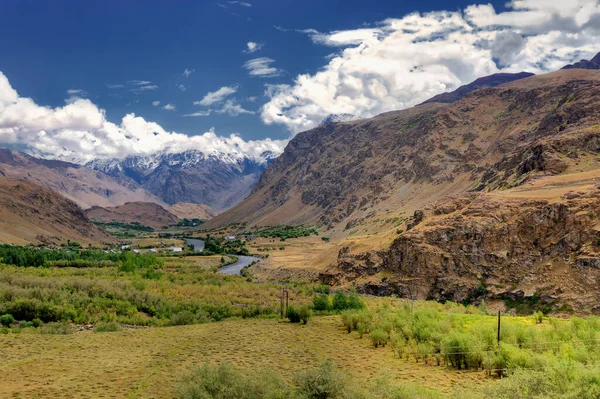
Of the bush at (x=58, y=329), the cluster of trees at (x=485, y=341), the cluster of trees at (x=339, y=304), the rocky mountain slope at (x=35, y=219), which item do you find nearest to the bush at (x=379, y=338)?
the cluster of trees at (x=485, y=341)

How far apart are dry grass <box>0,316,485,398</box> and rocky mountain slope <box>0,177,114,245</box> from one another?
113 meters

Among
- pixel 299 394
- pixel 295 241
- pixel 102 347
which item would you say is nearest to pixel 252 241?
pixel 295 241

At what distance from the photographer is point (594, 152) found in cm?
7756

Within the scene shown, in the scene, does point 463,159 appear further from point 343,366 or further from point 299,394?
point 299,394

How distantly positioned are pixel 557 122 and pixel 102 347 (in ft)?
391

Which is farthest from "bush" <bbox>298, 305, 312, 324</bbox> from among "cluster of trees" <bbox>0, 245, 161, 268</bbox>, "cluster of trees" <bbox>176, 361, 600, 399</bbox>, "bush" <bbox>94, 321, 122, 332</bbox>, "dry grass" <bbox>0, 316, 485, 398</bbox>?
"cluster of trees" <bbox>0, 245, 161, 268</bbox>

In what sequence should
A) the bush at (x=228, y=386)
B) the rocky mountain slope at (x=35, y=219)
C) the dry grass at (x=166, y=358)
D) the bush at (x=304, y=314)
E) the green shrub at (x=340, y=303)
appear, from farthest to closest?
1. the rocky mountain slope at (x=35, y=219)
2. the green shrub at (x=340, y=303)
3. the bush at (x=304, y=314)
4. the dry grass at (x=166, y=358)
5. the bush at (x=228, y=386)

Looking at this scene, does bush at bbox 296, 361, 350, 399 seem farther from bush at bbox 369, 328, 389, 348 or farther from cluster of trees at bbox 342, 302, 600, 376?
bush at bbox 369, 328, 389, 348

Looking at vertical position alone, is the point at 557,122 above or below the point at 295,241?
above

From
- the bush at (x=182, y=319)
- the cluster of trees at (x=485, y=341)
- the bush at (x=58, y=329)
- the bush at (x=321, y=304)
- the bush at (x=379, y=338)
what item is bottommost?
the bush at (x=182, y=319)

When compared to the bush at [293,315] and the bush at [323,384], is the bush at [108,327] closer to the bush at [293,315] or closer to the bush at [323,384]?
the bush at [293,315]

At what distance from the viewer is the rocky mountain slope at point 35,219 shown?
14638 centimetres

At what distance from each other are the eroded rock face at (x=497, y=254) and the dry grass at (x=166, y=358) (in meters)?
22.6

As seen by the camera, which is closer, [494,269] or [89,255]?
[494,269]
